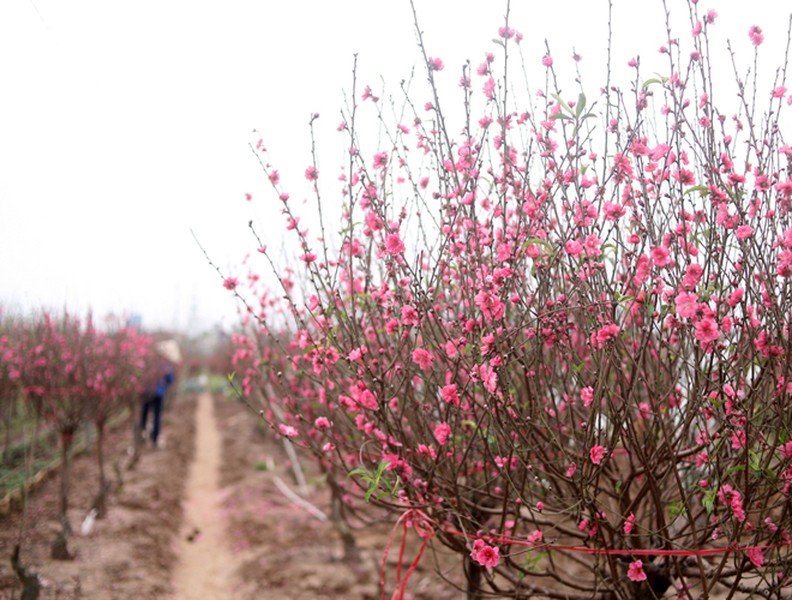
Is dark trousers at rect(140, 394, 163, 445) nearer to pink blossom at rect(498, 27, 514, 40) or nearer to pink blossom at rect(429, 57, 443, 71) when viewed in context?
pink blossom at rect(429, 57, 443, 71)

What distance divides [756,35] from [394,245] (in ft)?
4.91

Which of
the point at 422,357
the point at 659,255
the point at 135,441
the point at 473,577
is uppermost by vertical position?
the point at 659,255

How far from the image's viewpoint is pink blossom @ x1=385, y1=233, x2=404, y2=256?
7.17ft

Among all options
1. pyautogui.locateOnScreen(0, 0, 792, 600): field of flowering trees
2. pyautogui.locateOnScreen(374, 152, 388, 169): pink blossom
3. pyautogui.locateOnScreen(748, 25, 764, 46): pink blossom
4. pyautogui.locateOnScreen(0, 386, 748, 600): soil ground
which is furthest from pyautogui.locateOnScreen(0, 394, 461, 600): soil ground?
pyautogui.locateOnScreen(748, 25, 764, 46): pink blossom

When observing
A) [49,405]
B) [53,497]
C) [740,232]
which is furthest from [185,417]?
[740,232]

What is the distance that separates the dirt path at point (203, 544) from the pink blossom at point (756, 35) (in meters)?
5.87

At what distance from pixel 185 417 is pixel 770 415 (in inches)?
710

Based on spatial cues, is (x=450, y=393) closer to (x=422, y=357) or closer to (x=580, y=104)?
(x=422, y=357)

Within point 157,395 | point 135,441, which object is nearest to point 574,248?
point 135,441

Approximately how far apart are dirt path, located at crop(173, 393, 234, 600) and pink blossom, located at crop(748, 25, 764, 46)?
19.2 ft

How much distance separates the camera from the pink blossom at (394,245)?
7.17ft

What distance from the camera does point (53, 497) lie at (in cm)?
766

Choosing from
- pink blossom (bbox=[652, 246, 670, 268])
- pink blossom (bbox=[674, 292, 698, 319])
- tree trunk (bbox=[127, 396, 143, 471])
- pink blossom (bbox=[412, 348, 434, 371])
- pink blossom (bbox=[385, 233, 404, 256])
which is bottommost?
tree trunk (bbox=[127, 396, 143, 471])

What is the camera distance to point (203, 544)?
24.1 ft
